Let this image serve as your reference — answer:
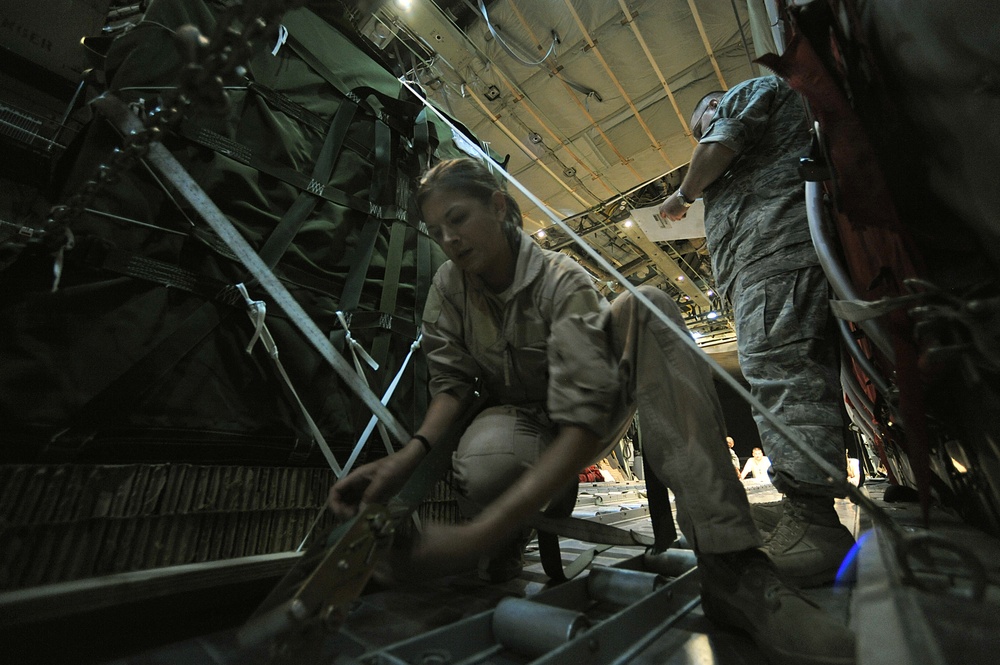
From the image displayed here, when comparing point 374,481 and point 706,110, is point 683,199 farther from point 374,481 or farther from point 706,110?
point 374,481

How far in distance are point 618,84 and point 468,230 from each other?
291 centimetres

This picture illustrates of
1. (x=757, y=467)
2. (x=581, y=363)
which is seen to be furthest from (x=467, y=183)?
(x=757, y=467)

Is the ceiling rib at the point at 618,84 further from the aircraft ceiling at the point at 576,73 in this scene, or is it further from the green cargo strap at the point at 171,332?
the green cargo strap at the point at 171,332

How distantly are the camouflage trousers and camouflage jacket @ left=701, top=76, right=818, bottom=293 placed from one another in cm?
8

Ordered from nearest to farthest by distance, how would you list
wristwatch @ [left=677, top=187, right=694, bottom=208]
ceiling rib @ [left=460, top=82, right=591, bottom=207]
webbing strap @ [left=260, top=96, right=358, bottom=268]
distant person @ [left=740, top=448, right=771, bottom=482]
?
webbing strap @ [left=260, top=96, right=358, bottom=268], wristwatch @ [left=677, top=187, right=694, bottom=208], ceiling rib @ [left=460, top=82, right=591, bottom=207], distant person @ [left=740, top=448, right=771, bottom=482]

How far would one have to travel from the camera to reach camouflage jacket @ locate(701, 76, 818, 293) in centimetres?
119

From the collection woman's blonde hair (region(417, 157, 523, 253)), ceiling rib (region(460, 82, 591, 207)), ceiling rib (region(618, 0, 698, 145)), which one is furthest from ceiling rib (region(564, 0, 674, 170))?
woman's blonde hair (region(417, 157, 523, 253))

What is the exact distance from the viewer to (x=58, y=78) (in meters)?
1.13

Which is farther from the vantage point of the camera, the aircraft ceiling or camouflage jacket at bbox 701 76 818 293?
the aircraft ceiling

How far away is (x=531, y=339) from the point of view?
95cm

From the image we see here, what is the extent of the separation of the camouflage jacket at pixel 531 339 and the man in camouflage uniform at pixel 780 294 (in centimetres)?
57

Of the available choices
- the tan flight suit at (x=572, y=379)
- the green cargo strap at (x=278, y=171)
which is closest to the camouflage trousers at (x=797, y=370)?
the tan flight suit at (x=572, y=379)

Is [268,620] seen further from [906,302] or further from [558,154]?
[558,154]

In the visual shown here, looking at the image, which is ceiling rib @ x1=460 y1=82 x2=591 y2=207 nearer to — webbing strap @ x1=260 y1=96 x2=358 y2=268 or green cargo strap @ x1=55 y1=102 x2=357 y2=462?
webbing strap @ x1=260 y1=96 x2=358 y2=268
